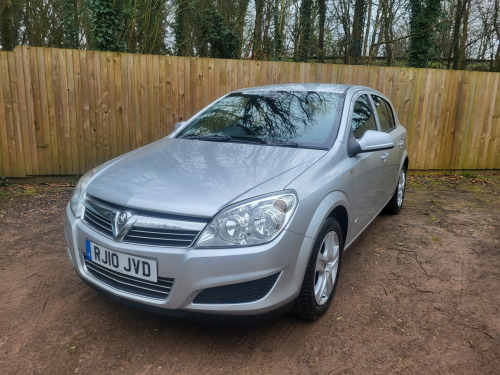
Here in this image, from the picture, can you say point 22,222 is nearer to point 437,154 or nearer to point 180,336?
point 180,336

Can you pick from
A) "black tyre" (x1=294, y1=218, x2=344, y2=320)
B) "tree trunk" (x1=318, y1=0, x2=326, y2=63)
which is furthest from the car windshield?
"tree trunk" (x1=318, y1=0, x2=326, y2=63)

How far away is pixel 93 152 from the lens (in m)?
6.49

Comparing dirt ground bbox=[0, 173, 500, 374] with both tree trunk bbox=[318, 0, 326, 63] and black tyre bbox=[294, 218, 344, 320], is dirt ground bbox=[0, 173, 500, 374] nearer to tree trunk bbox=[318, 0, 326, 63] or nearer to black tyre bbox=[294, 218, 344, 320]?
black tyre bbox=[294, 218, 344, 320]

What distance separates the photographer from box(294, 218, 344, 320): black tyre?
246 centimetres

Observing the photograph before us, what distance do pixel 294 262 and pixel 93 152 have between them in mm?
5182

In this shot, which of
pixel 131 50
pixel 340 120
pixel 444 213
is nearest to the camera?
pixel 340 120

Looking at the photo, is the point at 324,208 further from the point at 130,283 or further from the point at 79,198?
the point at 79,198

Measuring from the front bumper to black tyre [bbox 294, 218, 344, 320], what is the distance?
7.4 inches

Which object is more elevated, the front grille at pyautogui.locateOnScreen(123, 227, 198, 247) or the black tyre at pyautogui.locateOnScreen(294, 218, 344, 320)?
the front grille at pyautogui.locateOnScreen(123, 227, 198, 247)

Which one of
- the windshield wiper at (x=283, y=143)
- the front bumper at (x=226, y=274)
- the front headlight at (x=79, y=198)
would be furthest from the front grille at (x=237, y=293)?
the windshield wiper at (x=283, y=143)

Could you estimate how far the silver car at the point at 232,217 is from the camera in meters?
2.12

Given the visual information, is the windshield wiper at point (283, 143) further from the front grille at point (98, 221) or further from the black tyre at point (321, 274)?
the front grille at point (98, 221)

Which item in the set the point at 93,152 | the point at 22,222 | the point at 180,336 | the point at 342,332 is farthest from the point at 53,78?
the point at 342,332

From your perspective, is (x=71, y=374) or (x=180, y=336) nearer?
(x=71, y=374)
